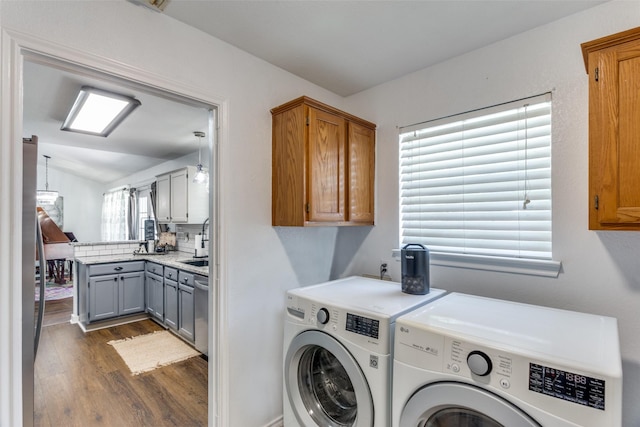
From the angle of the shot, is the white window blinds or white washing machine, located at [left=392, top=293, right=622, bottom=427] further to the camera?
the white window blinds

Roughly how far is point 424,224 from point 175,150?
362 cm

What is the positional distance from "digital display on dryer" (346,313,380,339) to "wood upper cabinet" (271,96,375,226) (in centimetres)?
63

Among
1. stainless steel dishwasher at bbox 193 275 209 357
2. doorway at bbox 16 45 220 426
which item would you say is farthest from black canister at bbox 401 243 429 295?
stainless steel dishwasher at bbox 193 275 209 357

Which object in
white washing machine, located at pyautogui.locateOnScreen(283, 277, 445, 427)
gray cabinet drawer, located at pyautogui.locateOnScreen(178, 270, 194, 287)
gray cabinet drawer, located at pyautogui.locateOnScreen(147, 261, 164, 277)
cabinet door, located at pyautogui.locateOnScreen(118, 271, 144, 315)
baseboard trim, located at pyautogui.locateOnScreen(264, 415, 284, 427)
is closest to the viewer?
white washing machine, located at pyautogui.locateOnScreen(283, 277, 445, 427)

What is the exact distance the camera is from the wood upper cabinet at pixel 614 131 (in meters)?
1.15

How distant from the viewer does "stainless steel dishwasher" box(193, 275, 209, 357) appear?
289cm

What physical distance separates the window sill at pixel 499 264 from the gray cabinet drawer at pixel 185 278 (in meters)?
2.39

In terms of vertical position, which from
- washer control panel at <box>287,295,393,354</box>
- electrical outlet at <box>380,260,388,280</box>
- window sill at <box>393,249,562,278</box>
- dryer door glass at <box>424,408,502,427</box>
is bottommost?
dryer door glass at <box>424,408,502,427</box>

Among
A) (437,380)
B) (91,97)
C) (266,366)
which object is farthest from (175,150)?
(437,380)

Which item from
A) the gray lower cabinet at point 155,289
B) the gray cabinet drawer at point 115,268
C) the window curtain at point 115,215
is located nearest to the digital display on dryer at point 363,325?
the gray lower cabinet at point 155,289

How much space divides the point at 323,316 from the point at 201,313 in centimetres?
192

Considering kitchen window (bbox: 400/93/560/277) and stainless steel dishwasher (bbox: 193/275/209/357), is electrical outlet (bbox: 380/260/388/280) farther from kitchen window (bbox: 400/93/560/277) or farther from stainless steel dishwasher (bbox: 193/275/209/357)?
stainless steel dishwasher (bbox: 193/275/209/357)

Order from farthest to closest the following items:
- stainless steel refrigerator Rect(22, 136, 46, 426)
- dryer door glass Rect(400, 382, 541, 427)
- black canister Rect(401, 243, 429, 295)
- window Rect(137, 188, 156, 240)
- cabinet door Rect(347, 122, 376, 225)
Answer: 1. window Rect(137, 188, 156, 240)
2. cabinet door Rect(347, 122, 376, 225)
3. black canister Rect(401, 243, 429, 295)
4. stainless steel refrigerator Rect(22, 136, 46, 426)
5. dryer door glass Rect(400, 382, 541, 427)

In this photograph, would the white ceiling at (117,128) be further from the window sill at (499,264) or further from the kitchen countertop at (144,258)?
the window sill at (499,264)
